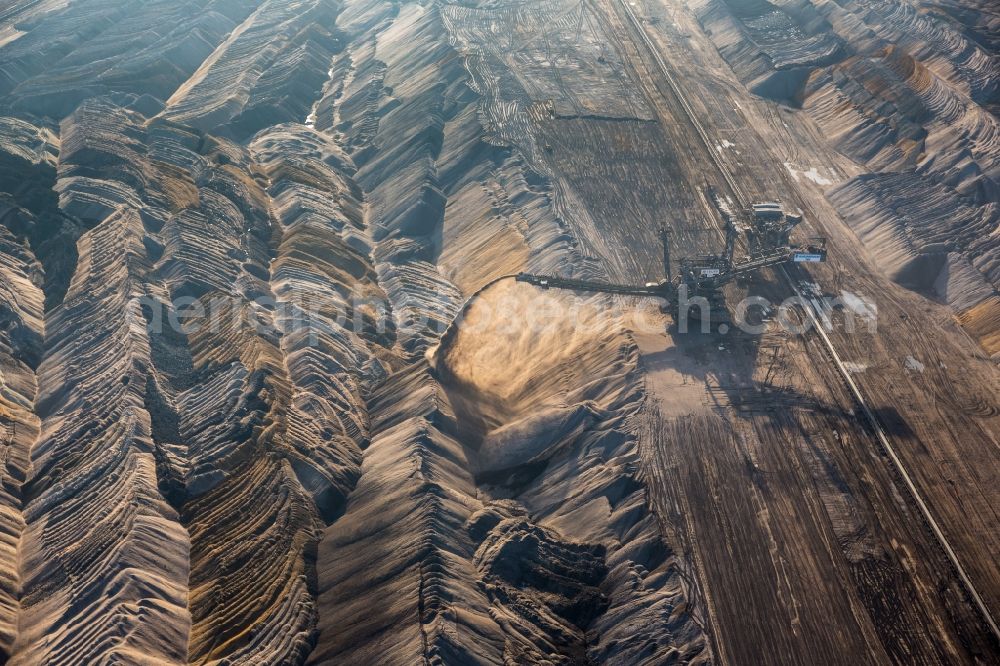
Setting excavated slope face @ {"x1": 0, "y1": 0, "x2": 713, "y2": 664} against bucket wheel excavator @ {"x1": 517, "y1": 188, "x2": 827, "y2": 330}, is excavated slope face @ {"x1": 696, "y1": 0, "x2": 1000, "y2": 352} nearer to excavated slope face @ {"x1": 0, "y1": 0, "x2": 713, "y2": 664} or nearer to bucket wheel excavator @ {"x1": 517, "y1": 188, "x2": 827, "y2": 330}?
bucket wheel excavator @ {"x1": 517, "y1": 188, "x2": 827, "y2": 330}

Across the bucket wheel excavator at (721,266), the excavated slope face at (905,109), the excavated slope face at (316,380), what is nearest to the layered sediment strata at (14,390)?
the excavated slope face at (316,380)

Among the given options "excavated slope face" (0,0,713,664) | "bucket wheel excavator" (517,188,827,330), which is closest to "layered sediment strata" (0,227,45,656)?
"excavated slope face" (0,0,713,664)

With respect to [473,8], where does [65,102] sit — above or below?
above

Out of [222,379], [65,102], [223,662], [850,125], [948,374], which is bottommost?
[948,374]

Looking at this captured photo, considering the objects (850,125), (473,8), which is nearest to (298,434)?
(850,125)

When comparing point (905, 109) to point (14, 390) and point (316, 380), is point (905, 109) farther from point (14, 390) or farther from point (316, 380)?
point (14, 390)

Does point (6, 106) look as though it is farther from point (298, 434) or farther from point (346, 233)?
point (298, 434)
